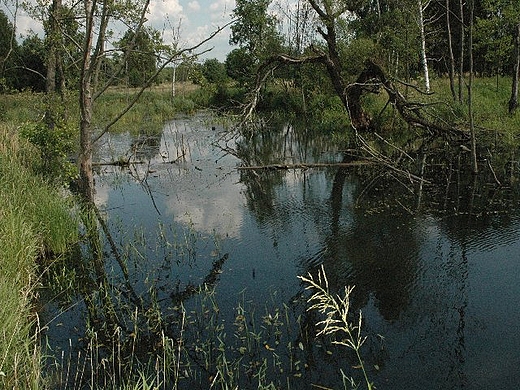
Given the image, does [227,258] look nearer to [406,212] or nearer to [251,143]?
[406,212]

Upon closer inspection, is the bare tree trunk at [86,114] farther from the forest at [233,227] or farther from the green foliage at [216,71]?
the green foliage at [216,71]

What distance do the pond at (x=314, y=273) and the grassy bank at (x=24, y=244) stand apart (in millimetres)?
508

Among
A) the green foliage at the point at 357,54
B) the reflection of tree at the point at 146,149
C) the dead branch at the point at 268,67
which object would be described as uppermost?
the green foliage at the point at 357,54

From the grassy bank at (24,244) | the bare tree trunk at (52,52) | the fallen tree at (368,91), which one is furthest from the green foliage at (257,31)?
the grassy bank at (24,244)

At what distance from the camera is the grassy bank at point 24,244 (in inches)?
174

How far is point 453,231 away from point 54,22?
857 centimetres

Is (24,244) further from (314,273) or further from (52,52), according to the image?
(52,52)

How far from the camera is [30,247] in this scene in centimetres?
682

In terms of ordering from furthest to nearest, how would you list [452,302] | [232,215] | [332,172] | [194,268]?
[332,172]
[232,215]
[194,268]
[452,302]

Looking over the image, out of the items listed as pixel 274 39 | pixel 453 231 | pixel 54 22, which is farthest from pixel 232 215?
pixel 274 39

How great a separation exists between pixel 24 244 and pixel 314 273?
3.94m

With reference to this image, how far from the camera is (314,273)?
295 inches

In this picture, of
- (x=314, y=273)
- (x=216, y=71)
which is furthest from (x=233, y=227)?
(x=216, y=71)

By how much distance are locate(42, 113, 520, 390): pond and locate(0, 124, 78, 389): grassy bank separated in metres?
0.51
